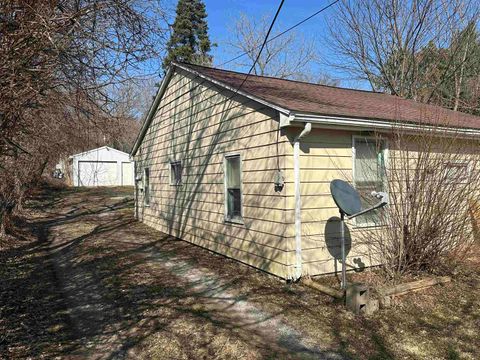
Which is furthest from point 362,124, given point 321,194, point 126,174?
point 126,174

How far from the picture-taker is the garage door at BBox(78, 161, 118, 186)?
31922 millimetres

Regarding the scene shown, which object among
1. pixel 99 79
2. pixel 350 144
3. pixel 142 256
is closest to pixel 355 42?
pixel 350 144

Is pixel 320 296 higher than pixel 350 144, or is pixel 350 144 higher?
pixel 350 144

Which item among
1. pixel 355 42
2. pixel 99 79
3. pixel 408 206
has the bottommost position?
pixel 408 206

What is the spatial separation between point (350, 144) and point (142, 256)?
499 cm

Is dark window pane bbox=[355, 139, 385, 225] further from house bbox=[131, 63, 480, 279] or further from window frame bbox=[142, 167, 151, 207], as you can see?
window frame bbox=[142, 167, 151, 207]

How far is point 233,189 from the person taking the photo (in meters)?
7.66

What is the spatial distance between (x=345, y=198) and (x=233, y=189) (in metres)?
2.80

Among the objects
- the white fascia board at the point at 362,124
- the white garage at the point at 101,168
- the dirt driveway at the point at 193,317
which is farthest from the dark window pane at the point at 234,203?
the white garage at the point at 101,168

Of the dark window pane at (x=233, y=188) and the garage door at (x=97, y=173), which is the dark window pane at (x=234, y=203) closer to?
the dark window pane at (x=233, y=188)

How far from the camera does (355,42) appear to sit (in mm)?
20438

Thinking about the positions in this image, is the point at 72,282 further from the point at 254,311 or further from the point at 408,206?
the point at 408,206

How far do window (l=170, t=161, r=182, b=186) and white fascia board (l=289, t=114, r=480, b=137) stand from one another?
529 centimetres

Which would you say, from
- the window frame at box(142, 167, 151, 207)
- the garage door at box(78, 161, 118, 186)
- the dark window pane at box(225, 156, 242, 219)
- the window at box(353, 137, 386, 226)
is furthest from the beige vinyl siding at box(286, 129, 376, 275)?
the garage door at box(78, 161, 118, 186)
